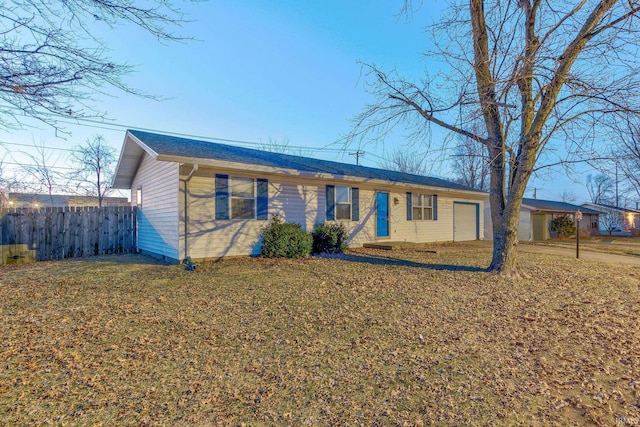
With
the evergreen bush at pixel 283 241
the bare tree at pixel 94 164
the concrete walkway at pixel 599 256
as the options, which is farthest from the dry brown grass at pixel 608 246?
the bare tree at pixel 94 164

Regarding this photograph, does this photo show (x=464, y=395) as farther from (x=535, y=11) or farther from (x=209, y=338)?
(x=535, y=11)

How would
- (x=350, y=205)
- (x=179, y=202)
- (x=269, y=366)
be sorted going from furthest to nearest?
1. (x=350, y=205)
2. (x=179, y=202)
3. (x=269, y=366)

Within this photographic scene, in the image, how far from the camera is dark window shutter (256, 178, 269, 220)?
9.25 m

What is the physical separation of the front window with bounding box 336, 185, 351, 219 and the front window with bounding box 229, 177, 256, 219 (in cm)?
332

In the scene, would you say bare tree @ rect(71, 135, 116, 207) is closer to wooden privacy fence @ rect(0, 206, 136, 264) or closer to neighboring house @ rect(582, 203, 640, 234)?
wooden privacy fence @ rect(0, 206, 136, 264)

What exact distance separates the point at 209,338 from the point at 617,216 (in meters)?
42.7

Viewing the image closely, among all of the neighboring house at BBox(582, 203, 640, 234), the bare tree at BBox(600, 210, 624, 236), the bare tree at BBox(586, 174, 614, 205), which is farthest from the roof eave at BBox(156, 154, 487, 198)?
the bare tree at BBox(586, 174, 614, 205)

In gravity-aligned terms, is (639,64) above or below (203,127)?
below

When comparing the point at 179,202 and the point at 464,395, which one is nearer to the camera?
the point at 464,395

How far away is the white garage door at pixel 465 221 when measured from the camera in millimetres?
15812

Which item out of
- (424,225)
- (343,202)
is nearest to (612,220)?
(424,225)

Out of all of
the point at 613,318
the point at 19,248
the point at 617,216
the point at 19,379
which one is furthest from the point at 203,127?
the point at 617,216

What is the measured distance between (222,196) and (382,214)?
260 inches

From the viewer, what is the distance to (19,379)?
8.65 feet
